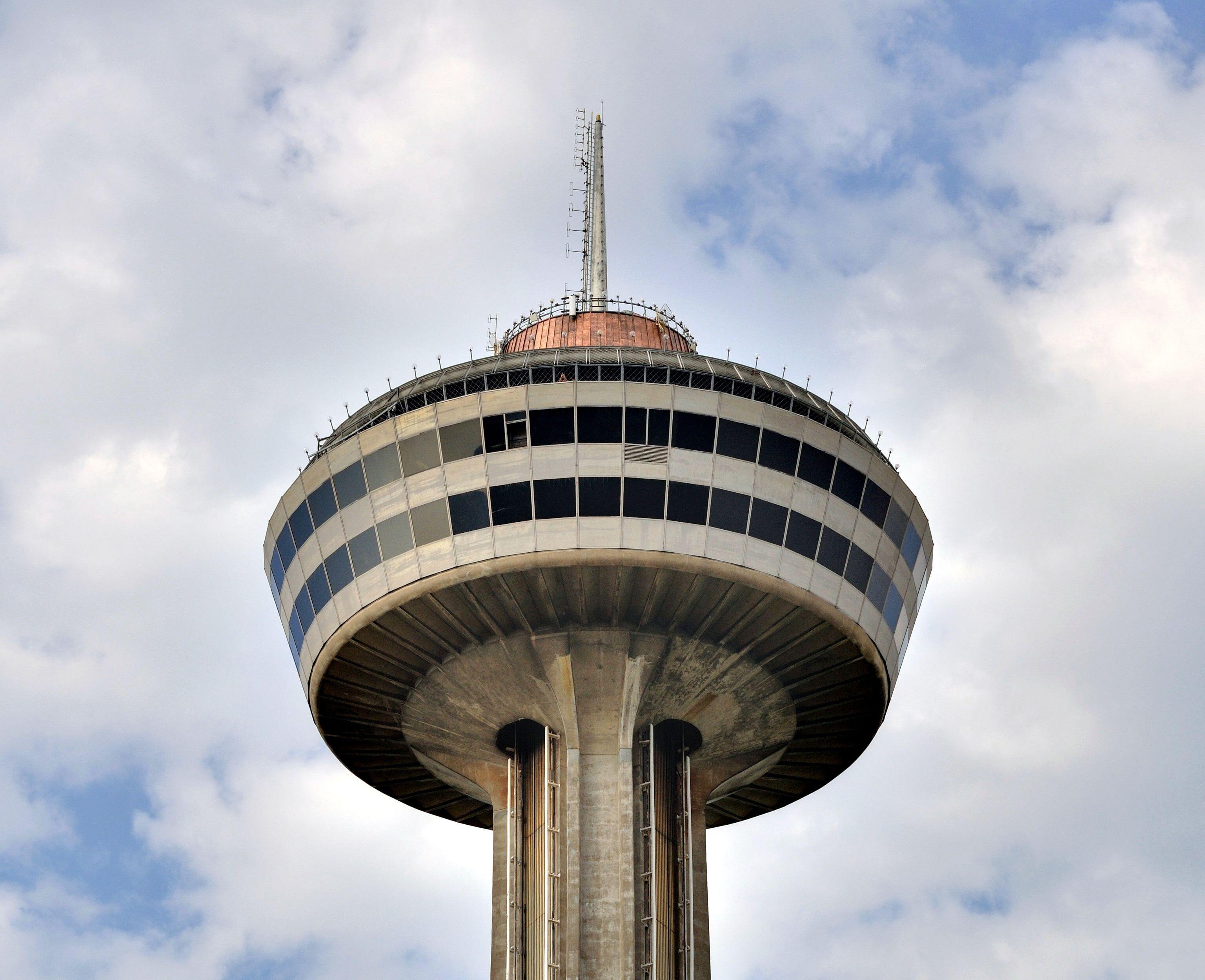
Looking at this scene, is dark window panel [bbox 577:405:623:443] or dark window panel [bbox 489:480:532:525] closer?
dark window panel [bbox 489:480:532:525]

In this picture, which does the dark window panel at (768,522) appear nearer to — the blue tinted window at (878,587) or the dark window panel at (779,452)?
the dark window panel at (779,452)

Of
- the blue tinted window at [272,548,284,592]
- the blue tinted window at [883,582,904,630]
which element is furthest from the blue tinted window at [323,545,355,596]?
the blue tinted window at [883,582,904,630]

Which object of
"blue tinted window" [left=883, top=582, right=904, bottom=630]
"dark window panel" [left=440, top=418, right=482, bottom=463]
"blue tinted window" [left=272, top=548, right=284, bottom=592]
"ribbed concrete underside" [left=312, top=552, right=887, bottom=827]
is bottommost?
"ribbed concrete underside" [left=312, top=552, right=887, bottom=827]

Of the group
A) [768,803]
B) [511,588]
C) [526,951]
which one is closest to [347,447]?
[511,588]

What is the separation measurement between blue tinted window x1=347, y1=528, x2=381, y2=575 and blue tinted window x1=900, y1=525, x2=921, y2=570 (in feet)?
52.2

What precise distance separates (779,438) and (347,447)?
1259 cm

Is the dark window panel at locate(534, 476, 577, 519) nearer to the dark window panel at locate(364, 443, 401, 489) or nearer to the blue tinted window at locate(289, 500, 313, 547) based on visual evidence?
the dark window panel at locate(364, 443, 401, 489)

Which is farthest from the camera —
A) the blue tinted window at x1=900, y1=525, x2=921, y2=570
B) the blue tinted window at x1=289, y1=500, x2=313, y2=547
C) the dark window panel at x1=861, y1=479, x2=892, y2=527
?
the blue tinted window at x1=900, y1=525, x2=921, y2=570

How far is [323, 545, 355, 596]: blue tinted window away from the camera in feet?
173

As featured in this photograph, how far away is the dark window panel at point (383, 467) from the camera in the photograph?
52.3 m

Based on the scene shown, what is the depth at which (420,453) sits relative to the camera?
52156mm

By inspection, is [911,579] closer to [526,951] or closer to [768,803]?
[768,803]

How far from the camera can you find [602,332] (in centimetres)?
6066

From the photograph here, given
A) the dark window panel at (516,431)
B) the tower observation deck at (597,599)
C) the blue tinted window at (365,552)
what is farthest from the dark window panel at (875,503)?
the blue tinted window at (365,552)
